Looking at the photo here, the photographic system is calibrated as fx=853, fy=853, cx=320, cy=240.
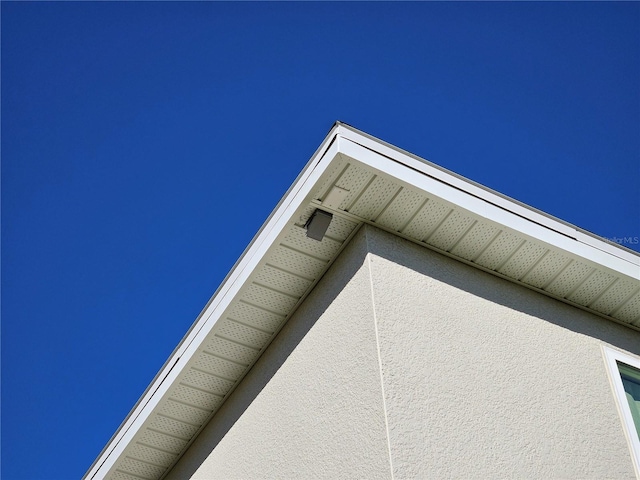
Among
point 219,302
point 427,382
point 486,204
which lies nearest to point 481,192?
point 486,204

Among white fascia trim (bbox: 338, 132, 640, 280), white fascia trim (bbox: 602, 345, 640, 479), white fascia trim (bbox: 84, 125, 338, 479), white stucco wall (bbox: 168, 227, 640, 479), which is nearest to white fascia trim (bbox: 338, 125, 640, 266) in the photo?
white fascia trim (bbox: 338, 132, 640, 280)

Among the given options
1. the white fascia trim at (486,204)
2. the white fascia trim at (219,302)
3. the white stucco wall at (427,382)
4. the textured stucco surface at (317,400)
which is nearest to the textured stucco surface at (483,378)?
the white stucco wall at (427,382)

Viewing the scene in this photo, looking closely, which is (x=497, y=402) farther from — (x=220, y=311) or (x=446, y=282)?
(x=220, y=311)

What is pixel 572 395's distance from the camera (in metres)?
5.27

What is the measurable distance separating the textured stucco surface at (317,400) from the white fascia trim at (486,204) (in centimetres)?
51

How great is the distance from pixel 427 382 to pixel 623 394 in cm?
155

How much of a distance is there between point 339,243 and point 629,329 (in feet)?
7.50

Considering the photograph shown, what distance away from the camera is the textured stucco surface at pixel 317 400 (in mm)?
4699

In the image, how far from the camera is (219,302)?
5.93 meters

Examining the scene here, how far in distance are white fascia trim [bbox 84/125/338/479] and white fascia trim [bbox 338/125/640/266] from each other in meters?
0.21

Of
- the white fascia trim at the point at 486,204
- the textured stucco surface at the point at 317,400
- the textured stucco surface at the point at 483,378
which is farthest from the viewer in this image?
the white fascia trim at the point at 486,204

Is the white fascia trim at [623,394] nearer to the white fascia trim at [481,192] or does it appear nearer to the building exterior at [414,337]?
the building exterior at [414,337]

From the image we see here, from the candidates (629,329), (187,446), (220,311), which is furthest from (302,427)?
(629,329)

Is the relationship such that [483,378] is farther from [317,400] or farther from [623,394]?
[623,394]
